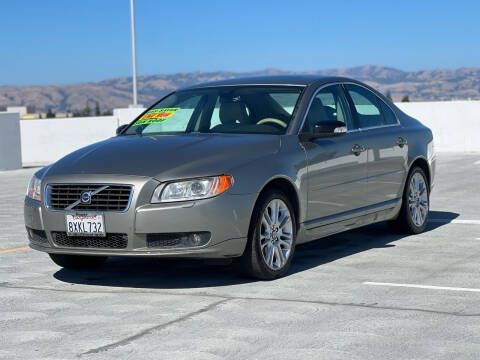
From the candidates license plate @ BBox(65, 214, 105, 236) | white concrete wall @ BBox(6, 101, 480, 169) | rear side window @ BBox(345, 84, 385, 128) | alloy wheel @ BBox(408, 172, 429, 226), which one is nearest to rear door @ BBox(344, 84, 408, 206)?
rear side window @ BBox(345, 84, 385, 128)

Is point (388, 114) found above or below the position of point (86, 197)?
above

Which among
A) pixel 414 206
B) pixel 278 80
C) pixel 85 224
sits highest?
pixel 278 80

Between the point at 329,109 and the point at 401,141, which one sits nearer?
the point at 329,109

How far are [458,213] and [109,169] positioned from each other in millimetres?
6146

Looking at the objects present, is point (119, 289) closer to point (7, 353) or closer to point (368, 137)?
point (7, 353)

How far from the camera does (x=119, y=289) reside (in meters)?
7.39

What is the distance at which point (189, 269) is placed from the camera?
326 inches

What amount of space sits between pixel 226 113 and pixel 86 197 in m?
1.76

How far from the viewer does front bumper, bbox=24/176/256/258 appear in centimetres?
701

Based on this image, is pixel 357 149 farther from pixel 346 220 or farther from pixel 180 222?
pixel 180 222

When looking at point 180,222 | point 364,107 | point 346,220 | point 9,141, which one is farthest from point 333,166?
point 9,141

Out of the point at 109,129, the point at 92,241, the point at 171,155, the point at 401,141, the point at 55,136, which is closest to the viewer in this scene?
the point at 92,241

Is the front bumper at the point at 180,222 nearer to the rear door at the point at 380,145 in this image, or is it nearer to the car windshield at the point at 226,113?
the car windshield at the point at 226,113

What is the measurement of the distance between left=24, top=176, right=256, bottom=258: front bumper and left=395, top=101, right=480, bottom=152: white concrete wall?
69.7 ft
